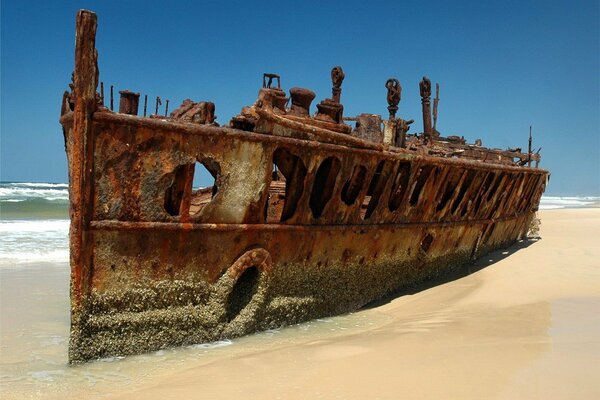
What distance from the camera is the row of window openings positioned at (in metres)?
4.97

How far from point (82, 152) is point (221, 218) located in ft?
4.50

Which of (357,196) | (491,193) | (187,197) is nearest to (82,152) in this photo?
(187,197)

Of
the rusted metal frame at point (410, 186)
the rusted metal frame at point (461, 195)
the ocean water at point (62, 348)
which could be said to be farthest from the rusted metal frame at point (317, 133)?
the rusted metal frame at point (461, 195)

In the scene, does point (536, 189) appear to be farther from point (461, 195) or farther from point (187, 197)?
point (187, 197)

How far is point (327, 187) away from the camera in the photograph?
596 centimetres

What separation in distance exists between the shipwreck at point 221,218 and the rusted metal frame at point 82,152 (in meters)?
0.01

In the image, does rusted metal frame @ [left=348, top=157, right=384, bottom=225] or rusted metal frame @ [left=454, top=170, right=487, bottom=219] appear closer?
rusted metal frame @ [left=348, top=157, right=384, bottom=225]

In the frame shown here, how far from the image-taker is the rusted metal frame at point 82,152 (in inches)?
170

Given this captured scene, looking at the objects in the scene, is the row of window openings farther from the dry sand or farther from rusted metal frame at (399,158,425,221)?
the dry sand

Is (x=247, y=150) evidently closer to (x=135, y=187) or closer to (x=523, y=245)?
(x=135, y=187)

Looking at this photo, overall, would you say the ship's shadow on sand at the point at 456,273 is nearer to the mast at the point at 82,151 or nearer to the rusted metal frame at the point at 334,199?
the rusted metal frame at the point at 334,199

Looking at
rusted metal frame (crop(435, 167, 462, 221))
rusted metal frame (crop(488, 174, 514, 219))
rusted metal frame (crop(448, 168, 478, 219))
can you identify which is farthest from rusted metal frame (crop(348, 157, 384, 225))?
rusted metal frame (crop(488, 174, 514, 219))

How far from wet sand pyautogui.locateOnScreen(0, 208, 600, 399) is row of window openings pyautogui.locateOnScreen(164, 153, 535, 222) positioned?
129 centimetres

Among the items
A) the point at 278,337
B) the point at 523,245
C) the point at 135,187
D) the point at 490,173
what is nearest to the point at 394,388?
the point at 278,337
